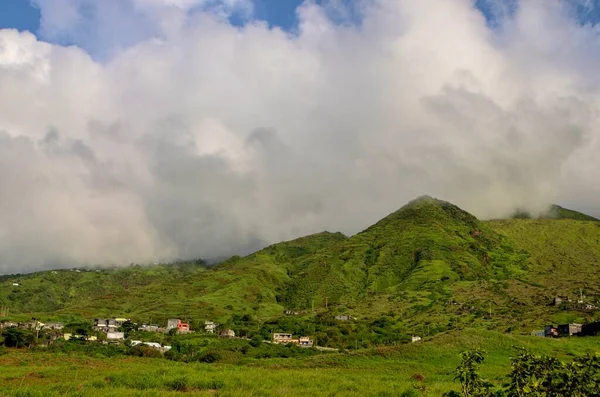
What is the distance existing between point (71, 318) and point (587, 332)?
188 m

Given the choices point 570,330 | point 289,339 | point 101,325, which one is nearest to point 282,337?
point 289,339

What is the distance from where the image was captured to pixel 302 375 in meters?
37.3

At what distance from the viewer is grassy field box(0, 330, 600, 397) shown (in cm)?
2661

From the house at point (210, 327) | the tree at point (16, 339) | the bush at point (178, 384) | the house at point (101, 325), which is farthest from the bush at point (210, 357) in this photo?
the house at point (101, 325)

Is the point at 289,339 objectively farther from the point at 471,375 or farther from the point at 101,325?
the point at 471,375

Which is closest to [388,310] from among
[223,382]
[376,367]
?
[376,367]

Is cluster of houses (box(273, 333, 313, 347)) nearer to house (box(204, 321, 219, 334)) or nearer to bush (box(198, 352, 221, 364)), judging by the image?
house (box(204, 321, 219, 334))

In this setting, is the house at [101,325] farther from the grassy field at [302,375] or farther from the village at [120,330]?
the grassy field at [302,375]

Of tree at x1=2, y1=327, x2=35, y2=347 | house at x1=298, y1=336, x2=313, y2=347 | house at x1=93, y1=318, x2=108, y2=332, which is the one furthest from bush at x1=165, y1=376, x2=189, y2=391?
house at x1=93, y1=318, x2=108, y2=332

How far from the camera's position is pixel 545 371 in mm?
14891

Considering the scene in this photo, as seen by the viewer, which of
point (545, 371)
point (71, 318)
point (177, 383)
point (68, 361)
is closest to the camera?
point (545, 371)

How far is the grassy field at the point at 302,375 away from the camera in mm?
26609

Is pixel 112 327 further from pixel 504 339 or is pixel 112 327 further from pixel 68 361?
pixel 504 339

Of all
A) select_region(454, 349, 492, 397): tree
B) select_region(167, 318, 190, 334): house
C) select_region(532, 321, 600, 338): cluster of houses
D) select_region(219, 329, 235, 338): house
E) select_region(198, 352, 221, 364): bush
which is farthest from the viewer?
select_region(167, 318, 190, 334): house
